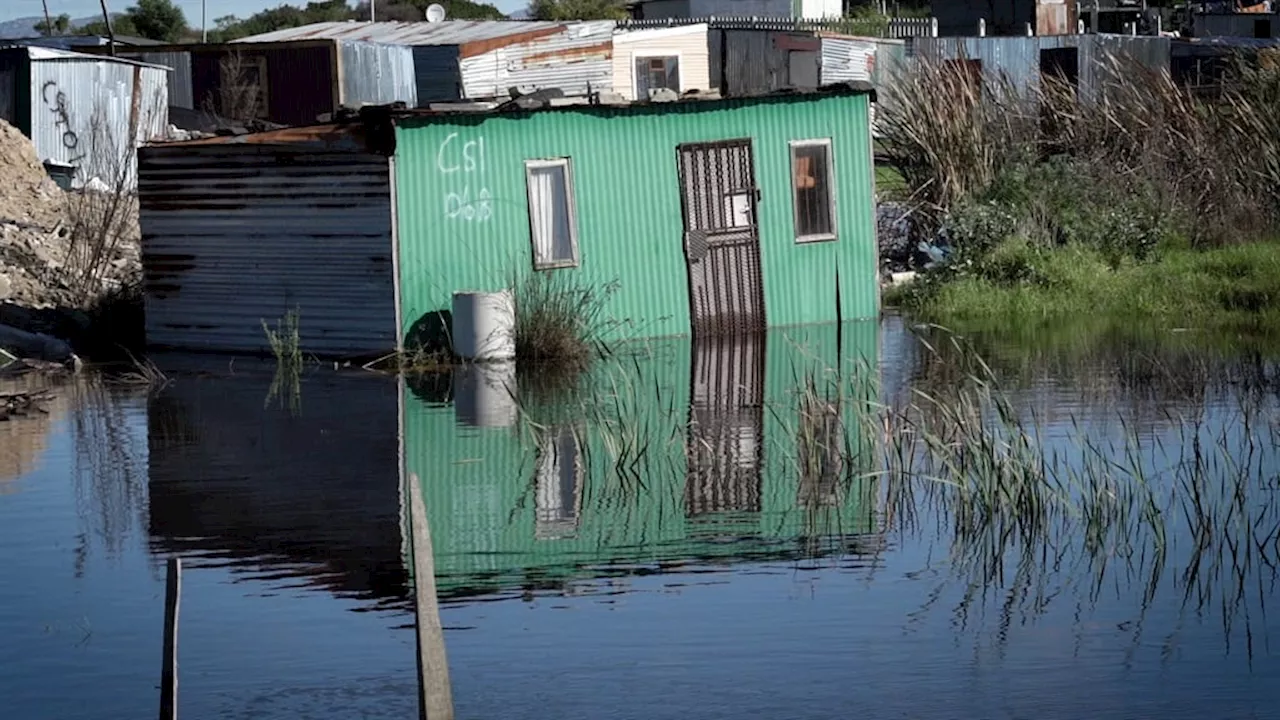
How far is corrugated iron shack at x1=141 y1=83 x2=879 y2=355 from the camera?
19.3 m

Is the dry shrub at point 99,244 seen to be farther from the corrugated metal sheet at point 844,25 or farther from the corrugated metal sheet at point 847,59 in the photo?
the corrugated metal sheet at point 844,25

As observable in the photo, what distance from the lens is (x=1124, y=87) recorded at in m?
27.4

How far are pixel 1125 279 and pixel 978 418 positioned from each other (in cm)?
1306

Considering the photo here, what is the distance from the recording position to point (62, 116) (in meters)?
32.5

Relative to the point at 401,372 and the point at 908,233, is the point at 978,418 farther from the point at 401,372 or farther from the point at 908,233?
the point at 908,233

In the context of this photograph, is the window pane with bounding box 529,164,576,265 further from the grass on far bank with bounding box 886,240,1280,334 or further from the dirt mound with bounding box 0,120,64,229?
the dirt mound with bounding box 0,120,64,229

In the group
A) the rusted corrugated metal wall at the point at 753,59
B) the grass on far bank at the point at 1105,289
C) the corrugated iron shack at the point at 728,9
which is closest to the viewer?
the grass on far bank at the point at 1105,289

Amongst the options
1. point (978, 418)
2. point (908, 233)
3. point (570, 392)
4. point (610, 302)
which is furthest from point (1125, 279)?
point (978, 418)

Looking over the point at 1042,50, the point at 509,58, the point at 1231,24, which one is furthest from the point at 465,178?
the point at 1231,24

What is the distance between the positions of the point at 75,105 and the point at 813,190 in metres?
15.4

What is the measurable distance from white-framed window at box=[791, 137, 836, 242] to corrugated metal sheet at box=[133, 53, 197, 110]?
20.0 meters

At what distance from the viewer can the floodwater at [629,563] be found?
875 centimetres

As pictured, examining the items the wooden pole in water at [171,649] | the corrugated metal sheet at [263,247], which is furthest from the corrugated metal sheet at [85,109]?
the wooden pole in water at [171,649]

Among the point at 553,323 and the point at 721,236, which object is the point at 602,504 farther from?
the point at 721,236
